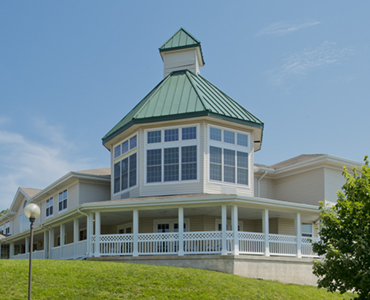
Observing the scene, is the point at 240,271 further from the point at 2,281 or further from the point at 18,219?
the point at 18,219

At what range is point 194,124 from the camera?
24125 mm

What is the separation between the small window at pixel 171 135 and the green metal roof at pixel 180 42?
249 inches

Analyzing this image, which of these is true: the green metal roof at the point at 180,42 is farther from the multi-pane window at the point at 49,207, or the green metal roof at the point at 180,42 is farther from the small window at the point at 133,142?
the multi-pane window at the point at 49,207

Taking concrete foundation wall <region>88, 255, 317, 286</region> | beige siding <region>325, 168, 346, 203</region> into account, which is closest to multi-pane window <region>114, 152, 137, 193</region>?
concrete foundation wall <region>88, 255, 317, 286</region>

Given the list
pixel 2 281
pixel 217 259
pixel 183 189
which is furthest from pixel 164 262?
pixel 2 281

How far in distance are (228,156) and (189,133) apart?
2301 mm

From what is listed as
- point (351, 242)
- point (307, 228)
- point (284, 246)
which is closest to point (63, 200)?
point (284, 246)

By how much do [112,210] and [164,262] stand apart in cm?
354

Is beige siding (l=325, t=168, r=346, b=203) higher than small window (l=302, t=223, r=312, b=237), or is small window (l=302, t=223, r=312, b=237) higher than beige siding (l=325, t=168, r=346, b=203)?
beige siding (l=325, t=168, r=346, b=203)

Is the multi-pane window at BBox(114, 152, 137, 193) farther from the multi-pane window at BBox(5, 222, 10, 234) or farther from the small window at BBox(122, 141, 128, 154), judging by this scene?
the multi-pane window at BBox(5, 222, 10, 234)

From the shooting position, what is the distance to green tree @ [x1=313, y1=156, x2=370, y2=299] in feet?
46.9

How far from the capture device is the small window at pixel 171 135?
2430 centimetres

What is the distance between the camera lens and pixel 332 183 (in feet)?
84.4

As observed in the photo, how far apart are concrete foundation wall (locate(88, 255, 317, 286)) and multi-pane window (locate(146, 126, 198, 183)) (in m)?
4.60
